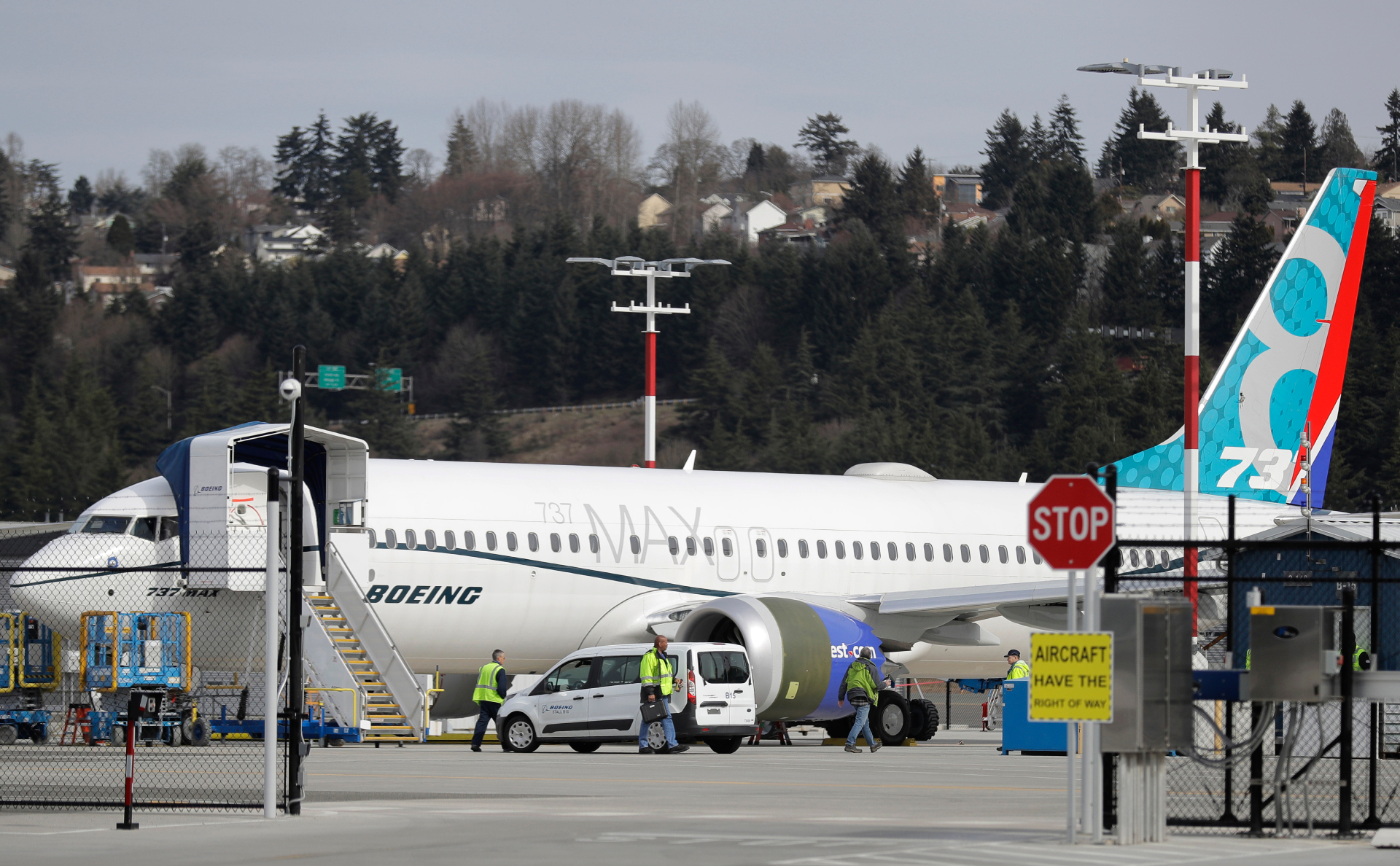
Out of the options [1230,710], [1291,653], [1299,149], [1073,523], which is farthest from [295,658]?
[1299,149]

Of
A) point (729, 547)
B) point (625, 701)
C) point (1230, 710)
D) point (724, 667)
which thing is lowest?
point (625, 701)

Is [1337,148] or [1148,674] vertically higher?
[1337,148]

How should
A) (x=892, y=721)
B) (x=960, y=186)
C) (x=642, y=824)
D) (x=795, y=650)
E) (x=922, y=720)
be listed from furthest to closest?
(x=960, y=186) < (x=922, y=720) < (x=892, y=721) < (x=795, y=650) < (x=642, y=824)

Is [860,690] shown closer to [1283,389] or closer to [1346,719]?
[1346,719]

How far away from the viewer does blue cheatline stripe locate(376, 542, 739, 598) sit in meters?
28.1

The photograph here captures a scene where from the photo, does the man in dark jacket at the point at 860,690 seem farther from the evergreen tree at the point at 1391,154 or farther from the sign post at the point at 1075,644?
the evergreen tree at the point at 1391,154

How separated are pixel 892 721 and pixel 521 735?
5.71 m

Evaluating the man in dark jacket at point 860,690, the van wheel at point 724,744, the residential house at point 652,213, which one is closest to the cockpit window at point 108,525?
the van wheel at point 724,744

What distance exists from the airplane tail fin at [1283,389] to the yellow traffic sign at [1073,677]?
23256 millimetres

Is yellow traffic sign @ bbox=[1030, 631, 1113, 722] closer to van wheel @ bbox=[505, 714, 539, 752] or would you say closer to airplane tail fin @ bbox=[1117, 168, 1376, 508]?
van wheel @ bbox=[505, 714, 539, 752]

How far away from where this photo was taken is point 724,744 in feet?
85.4

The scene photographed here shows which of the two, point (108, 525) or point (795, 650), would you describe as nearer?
point (795, 650)

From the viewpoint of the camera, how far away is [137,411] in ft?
396

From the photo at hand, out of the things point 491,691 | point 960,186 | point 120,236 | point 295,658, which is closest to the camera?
point 295,658
